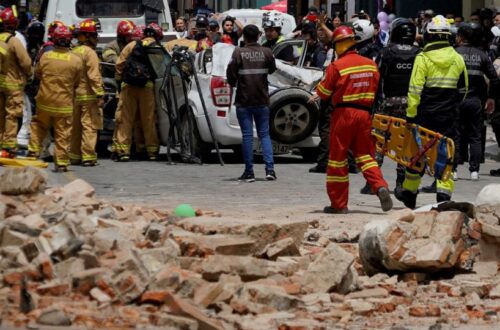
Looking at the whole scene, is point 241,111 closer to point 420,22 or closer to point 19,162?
point 19,162

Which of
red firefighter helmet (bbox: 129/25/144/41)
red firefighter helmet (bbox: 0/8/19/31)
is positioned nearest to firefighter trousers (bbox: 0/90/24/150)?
red firefighter helmet (bbox: 0/8/19/31)

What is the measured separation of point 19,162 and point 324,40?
4604mm

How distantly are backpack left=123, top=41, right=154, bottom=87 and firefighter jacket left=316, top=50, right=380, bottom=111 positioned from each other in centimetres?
663

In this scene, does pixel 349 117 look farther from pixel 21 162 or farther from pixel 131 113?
pixel 131 113

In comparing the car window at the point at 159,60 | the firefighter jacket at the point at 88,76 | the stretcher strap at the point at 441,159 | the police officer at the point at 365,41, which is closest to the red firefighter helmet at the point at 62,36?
the firefighter jacket at the point at 88,76

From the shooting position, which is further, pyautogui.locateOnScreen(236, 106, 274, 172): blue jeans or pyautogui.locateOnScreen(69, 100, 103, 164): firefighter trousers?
pyautogui.locateOnScreen(69, 100, 103, 164): firefighter trousers

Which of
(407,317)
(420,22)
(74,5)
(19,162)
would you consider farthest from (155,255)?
(420,22)

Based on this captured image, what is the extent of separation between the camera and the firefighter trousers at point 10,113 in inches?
748

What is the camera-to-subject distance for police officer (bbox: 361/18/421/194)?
1542 centimetres

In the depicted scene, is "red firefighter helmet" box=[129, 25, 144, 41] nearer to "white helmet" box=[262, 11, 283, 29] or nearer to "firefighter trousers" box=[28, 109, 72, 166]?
"firefighter trousers" box=[28, 109, 72, 166]

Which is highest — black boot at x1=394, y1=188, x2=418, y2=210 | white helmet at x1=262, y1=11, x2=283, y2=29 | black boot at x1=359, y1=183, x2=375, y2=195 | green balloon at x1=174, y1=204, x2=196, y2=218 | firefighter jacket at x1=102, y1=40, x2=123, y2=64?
green balloon at x1=174, y1=204, x2=196, y2=218

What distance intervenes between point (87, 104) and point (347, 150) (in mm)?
6412

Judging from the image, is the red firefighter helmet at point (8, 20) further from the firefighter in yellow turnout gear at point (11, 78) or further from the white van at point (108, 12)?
the white van at point (108, 12)

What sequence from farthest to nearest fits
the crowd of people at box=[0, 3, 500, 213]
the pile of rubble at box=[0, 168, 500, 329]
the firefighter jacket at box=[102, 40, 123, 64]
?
the firefighter jacket at box=[102, 40, 123, 64]
the crowd of people at box=[0, 3, 500, 213]
the pile of rubble at box=[0, 168, 500, 329]
